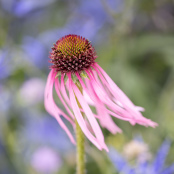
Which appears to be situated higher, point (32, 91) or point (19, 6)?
point (19, 6)

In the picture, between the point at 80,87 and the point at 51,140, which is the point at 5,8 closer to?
the point at 51,140

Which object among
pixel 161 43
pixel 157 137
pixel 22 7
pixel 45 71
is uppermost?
pixel 22 7

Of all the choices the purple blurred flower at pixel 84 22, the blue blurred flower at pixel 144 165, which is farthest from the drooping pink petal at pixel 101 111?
the purple blurred flower at pixel 84 22

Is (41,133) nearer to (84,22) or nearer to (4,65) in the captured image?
(4,65)

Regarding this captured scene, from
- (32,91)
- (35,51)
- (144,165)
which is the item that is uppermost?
(35,51)

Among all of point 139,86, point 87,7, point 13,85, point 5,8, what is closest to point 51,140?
point 13,85

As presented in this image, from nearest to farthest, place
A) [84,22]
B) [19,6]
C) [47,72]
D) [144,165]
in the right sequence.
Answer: [144,165] < [19,6] < [47,72] < [84,22]

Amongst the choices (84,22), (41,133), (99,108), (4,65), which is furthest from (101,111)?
(84,22)
